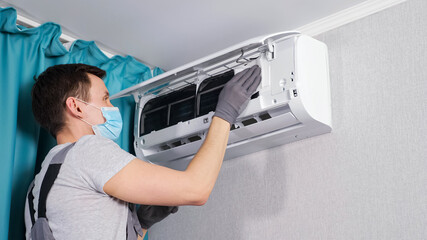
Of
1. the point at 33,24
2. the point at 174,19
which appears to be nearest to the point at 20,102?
the point at 33,24

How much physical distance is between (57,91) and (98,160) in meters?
0.39

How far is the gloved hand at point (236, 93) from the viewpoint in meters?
1.52

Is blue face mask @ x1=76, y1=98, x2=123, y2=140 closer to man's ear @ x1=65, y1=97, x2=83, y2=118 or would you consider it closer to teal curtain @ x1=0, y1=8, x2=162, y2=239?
man's ear @ x1=65, y1=97, x2=83, y2=118

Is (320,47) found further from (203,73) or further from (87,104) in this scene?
(87,104)

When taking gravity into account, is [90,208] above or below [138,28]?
below

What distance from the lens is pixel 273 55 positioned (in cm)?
173

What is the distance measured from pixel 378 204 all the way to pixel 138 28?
47.1 inches

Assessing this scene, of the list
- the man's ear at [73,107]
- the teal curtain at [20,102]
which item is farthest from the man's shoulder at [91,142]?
the teal curtain at [20,102]

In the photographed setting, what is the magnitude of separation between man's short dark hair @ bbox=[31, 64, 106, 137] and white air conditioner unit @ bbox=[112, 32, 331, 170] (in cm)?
41

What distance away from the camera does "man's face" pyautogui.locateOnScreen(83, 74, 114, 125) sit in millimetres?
1577

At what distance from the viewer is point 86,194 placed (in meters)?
1.33

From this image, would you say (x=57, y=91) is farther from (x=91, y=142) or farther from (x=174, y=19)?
(x=174, y=19)

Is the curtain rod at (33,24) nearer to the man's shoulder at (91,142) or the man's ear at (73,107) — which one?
the man's ear at (73,107)

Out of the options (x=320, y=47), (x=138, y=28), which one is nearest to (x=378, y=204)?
(x=320, y=47)
